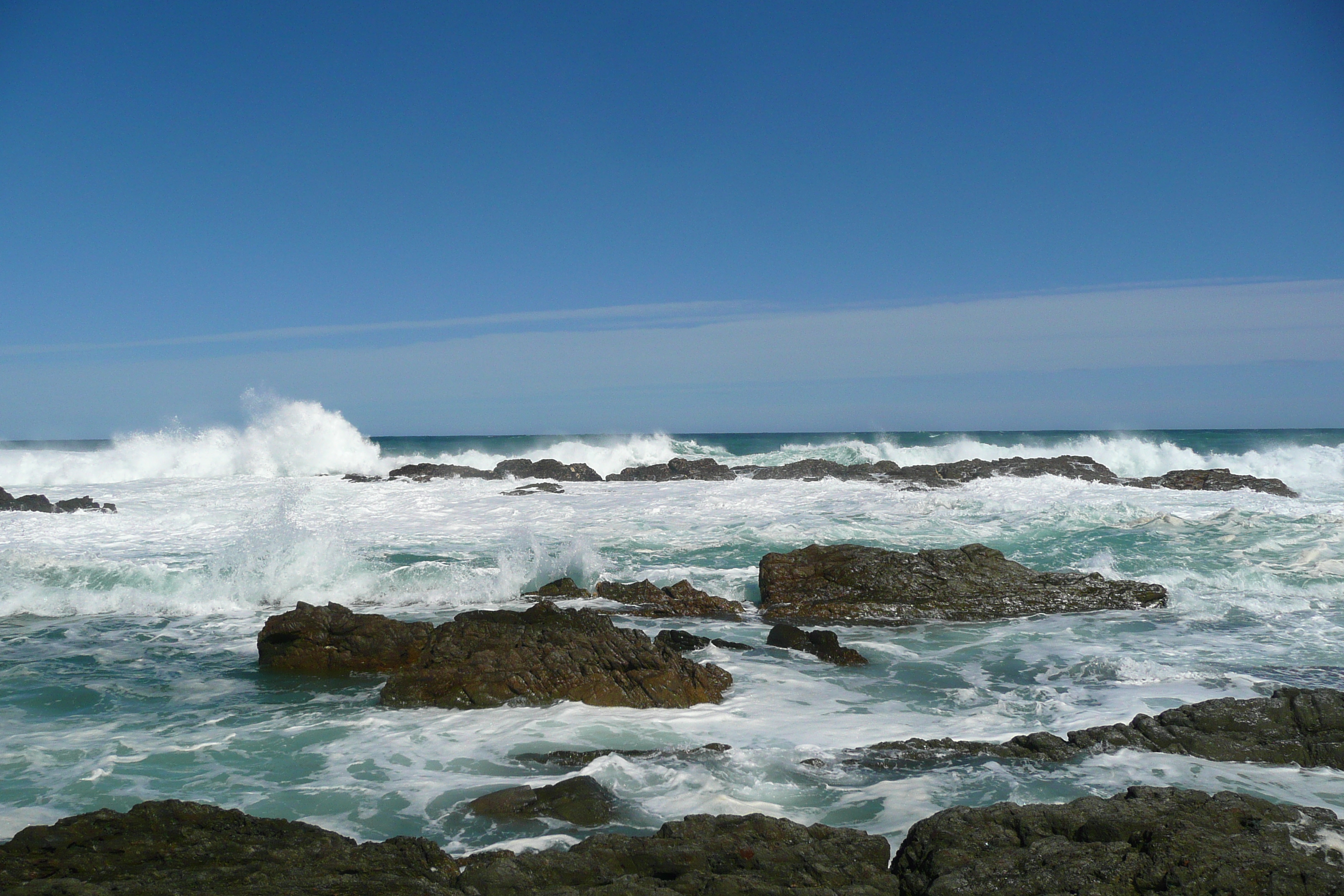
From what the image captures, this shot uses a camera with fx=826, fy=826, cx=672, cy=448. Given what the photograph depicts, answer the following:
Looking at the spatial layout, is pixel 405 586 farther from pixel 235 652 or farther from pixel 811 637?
pixel 811 637

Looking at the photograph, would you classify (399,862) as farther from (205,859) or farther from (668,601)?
(668,601)

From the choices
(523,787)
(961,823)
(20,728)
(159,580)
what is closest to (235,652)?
(20,728)

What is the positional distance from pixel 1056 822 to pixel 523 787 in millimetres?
2817

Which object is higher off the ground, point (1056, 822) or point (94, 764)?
point (1056, 822)

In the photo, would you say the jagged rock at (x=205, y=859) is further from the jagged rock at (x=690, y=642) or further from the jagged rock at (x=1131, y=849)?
the jagged rock at (x=690, y=642)

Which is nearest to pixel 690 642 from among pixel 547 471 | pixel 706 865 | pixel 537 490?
pixel 706 865

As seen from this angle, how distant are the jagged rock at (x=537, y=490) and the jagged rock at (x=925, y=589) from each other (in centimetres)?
1218

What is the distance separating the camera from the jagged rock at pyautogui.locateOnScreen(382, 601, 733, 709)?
6.59 meters

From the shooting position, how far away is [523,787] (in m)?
4.79

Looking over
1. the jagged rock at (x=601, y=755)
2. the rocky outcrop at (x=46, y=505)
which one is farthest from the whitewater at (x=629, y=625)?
the rocky outcrop at (x=46, y=505)

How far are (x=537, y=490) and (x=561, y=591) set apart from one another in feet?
39.2

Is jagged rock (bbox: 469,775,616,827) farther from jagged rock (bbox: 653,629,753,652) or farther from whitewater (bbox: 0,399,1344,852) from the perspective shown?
jagged rock (bbox: 653,629,753,652)

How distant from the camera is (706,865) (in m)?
3.48

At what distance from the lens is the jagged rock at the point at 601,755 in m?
5.32
